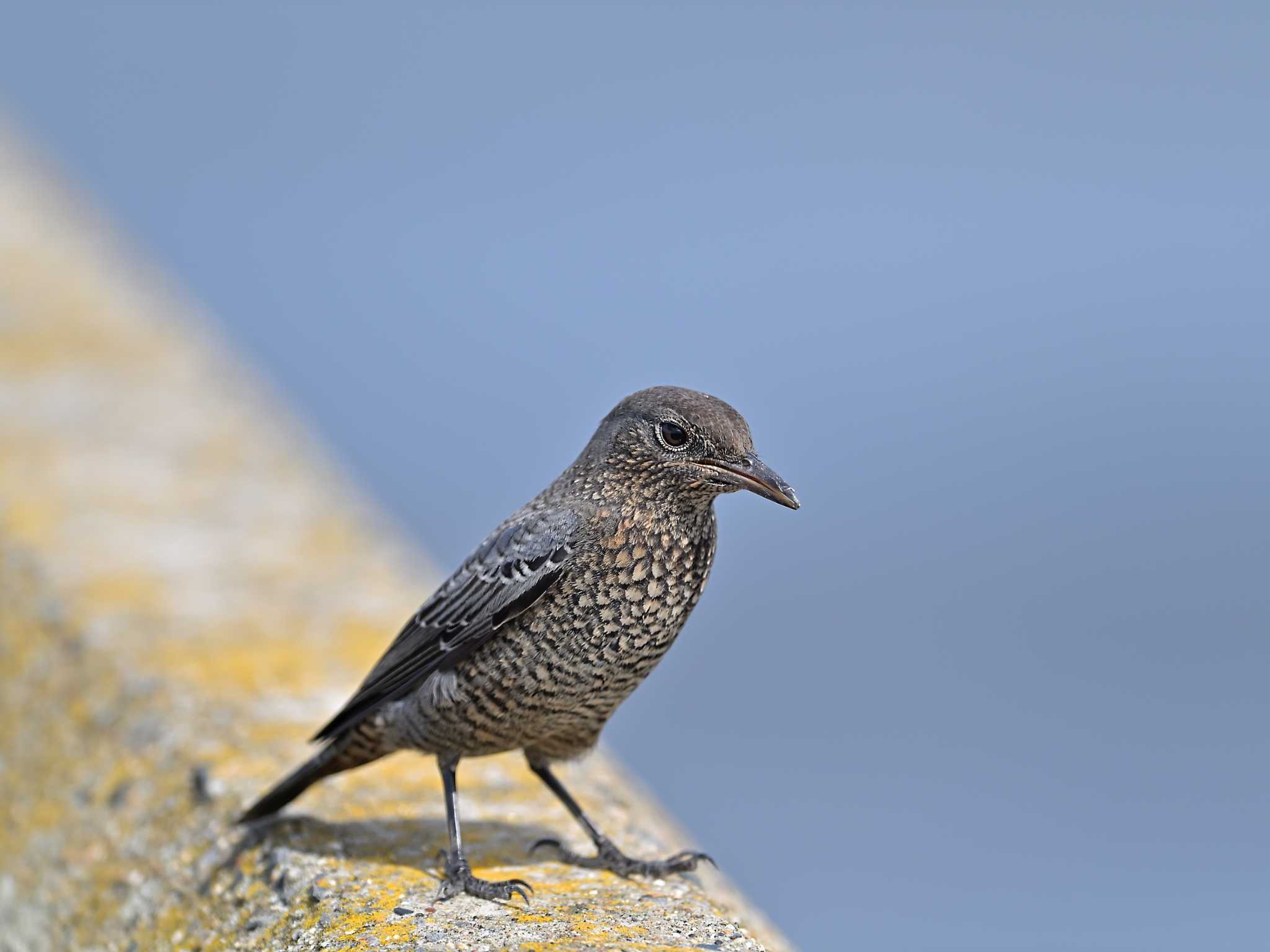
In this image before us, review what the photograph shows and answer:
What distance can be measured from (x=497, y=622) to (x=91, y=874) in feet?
5.46

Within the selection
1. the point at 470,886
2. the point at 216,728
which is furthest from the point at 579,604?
the point at 216,728

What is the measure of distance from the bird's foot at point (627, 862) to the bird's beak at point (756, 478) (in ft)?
3.85

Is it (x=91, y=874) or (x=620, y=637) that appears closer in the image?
(x=620, y=637)

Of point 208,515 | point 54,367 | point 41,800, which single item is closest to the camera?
point 41,800

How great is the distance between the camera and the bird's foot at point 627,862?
4.18 meters

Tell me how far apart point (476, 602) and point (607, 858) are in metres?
0.88

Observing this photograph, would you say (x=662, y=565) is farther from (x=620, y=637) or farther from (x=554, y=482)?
(x=554, y=482)

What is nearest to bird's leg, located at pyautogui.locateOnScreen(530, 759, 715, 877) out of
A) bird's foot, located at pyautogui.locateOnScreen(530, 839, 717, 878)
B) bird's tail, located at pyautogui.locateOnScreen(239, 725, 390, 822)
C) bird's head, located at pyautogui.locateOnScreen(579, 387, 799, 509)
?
bird's foot, located at pyautogui.locateOnScreen(530, 839, 717, 878)

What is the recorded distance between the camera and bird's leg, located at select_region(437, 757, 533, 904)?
3.81 meters

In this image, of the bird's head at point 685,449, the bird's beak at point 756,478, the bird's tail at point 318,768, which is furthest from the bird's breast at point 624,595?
the bird's tail at point 318,768

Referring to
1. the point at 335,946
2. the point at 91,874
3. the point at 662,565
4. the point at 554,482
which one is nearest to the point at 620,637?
the point at 662,565

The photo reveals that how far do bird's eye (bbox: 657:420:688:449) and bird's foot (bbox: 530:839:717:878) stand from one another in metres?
1.24

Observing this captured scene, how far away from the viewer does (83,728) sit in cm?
522

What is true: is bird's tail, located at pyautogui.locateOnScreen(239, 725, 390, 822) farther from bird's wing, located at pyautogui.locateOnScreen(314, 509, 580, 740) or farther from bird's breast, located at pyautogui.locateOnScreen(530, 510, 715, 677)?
bird's breast, located at pyautogui.locateOnScreen(530, 510, 715, 677)
